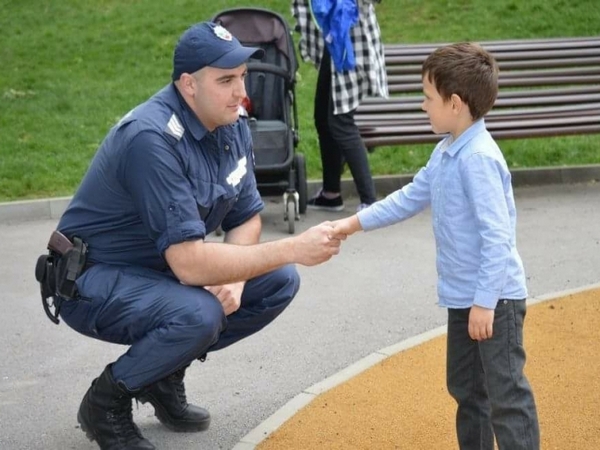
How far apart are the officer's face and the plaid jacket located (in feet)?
13.2

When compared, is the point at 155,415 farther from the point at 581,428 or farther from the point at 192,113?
the point at 581,428

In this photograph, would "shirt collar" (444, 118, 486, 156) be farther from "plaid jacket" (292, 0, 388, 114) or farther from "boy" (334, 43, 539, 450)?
"plaid jacket" (292, 0, 388, 114)

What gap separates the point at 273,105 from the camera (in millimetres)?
9164

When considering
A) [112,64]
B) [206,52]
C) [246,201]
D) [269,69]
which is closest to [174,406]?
[246,201]

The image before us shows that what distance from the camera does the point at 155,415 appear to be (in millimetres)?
5309

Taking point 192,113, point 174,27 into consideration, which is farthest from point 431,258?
point 174,27

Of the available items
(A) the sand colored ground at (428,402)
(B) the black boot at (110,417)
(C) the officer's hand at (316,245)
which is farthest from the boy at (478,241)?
(B) the black boot at (110,417)

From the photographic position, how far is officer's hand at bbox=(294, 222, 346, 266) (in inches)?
177

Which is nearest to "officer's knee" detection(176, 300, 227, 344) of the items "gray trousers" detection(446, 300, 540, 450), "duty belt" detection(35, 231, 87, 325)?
"duty belt" detection(35, 231, 87, 325)

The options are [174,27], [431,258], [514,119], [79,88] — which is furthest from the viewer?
[174,27]

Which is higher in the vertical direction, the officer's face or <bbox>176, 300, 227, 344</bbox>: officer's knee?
the officer's face

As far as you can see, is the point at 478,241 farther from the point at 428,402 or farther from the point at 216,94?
the point at 428,402

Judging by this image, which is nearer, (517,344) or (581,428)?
(517,344)

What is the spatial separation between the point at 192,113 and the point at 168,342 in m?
0.89
